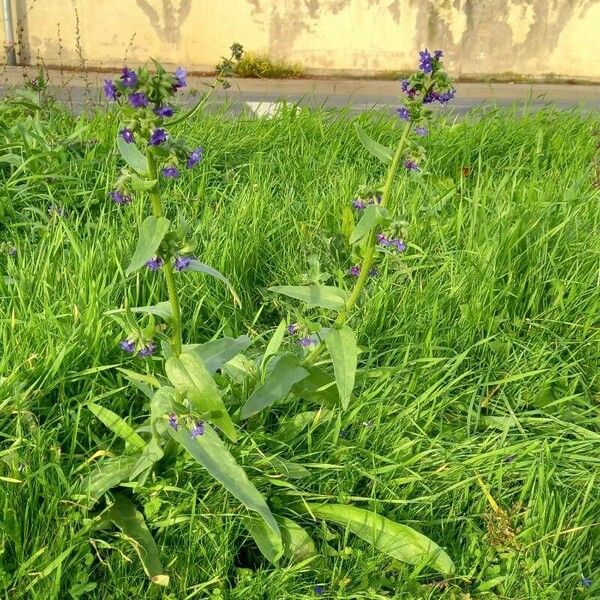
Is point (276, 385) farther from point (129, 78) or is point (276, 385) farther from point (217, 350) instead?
point (129, 78)

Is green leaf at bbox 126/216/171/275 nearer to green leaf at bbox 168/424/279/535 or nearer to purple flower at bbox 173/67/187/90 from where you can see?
purple flower at bbox 173/67/187/90

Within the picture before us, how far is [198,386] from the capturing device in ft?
5.22

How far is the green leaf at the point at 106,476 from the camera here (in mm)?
1678

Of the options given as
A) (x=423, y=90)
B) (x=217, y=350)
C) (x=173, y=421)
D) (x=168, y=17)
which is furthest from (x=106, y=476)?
(x=168, y=17)

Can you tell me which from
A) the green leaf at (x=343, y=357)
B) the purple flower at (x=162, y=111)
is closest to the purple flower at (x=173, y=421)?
the green leaf at (x=343, y=357)

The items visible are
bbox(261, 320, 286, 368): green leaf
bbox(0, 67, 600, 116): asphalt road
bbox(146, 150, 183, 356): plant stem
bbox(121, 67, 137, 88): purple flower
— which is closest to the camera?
bbox(121, 67, 137, 88): purple flower

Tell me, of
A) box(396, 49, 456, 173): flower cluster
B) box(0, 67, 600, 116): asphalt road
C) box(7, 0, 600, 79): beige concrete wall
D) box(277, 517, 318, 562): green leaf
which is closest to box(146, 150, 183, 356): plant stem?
box(277, 517, 318, 562): green leaf

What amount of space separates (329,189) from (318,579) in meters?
1.93

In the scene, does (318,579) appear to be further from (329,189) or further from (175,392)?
(329,189)

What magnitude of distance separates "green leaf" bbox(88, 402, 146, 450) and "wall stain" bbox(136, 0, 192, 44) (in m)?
9.88

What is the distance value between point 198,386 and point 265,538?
1.32ft

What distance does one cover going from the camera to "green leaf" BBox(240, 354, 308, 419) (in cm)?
180

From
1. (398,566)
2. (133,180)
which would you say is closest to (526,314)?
(398,566)

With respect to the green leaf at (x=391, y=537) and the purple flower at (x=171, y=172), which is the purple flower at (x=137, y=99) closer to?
the purple flower at (x=171, y=172)
